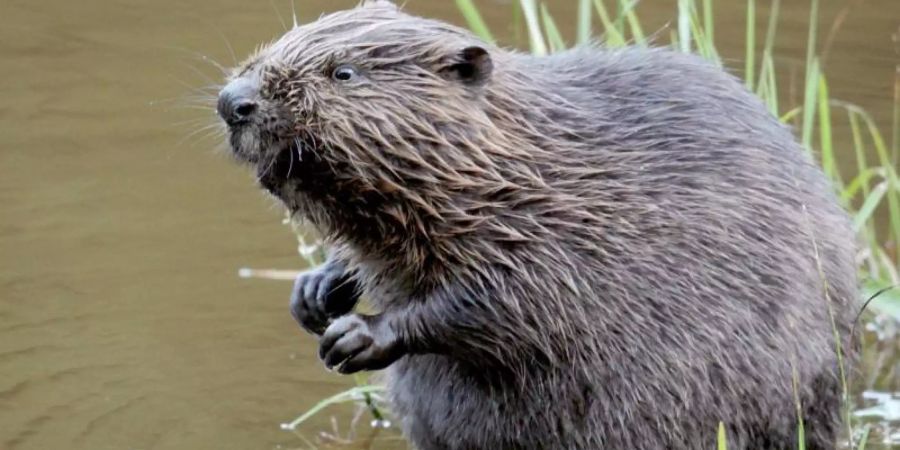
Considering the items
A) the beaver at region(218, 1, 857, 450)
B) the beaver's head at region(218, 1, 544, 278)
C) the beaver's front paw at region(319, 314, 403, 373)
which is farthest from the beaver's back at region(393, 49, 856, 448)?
the beaver's front paw at region(319, 314, 403, 373)

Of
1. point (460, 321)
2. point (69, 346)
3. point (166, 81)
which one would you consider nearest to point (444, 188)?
point (460, 321)

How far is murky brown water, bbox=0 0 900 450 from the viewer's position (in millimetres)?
4777

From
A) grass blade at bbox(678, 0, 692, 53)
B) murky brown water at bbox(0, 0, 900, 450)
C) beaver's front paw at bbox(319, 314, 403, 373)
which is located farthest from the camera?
grass blade at bbox(678, 0, 692, 53)

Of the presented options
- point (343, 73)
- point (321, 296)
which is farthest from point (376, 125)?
point (321, 296)

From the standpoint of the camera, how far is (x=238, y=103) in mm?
3467

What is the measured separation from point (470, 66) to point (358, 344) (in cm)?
60

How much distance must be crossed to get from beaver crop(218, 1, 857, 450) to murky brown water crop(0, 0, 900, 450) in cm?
96

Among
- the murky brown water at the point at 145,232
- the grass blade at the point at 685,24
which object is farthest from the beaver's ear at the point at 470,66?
the grass blade at the point at 685,24

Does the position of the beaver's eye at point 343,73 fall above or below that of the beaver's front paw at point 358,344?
above

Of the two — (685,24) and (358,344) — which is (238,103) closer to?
(358,344)

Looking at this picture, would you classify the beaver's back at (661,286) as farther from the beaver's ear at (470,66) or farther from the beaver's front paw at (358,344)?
the beaver's front paw at (358,344)

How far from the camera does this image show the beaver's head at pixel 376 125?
351 cm

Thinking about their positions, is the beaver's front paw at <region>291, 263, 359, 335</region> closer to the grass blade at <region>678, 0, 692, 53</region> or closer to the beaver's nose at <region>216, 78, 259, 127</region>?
the beaver's nose at <region>216, 78, 259, 127</region>

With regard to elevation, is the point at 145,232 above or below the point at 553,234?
below
